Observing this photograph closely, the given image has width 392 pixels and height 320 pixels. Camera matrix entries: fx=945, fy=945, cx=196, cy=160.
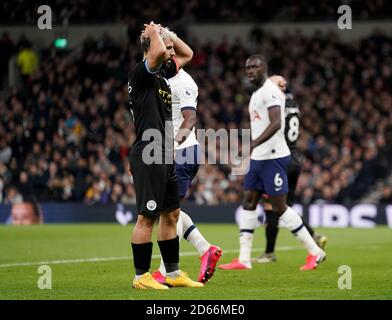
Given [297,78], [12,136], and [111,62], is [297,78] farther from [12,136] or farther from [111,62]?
[12,136]

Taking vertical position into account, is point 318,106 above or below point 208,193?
above

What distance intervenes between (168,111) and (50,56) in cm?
2277

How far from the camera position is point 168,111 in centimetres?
994

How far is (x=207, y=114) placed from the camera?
2931cm

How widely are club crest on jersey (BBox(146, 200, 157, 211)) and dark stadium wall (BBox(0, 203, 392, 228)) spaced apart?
15450mm

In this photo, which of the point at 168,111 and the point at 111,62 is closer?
the point at 168,111

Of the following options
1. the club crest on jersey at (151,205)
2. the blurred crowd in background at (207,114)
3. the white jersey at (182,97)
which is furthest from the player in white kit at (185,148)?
the blurred crowd in background at (207,114)

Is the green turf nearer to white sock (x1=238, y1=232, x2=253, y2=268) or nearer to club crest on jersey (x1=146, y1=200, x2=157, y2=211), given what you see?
white sock (x1=238, y1=232, x2=253, y2=268)

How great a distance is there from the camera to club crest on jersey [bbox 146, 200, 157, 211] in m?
9.55

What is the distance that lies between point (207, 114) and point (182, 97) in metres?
18.2

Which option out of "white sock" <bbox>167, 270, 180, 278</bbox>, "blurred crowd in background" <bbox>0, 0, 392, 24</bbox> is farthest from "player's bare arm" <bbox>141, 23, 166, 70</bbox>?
"blurred crowd in background" <bbox>0, 0, 392, 24</bbox>

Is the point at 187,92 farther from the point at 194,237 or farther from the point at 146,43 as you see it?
the point at 194,237

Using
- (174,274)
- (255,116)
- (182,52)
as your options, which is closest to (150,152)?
(174,274)
